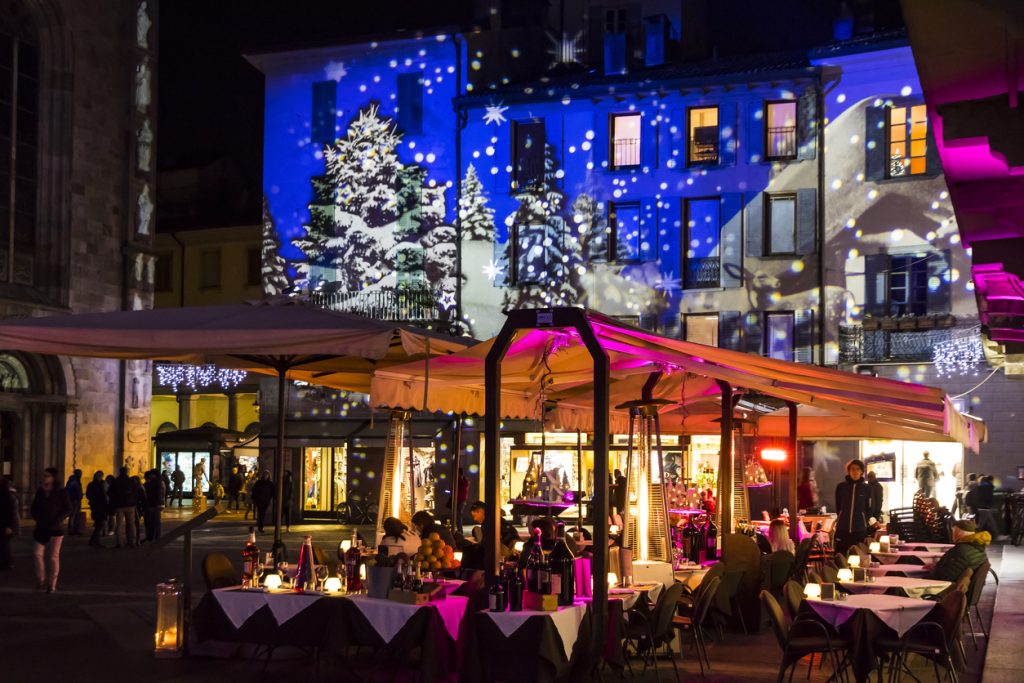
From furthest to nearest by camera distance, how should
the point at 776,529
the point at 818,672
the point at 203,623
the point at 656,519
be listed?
the point at 776,529
the point at 656,519
the point at 818,672
the point at 203,623

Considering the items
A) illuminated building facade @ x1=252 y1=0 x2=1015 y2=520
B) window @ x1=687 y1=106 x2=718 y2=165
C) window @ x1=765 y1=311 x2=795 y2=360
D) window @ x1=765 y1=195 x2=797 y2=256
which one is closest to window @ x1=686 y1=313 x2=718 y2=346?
illuminated building facade @ x1=252 y1=0 x2=1015 y2=520

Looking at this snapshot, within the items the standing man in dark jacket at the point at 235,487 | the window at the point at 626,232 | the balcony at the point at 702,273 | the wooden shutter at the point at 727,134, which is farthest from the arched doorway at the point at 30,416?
the wooden shutter at the point at 727,134

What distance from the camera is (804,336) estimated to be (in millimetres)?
31656

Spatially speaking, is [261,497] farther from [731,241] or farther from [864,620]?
[864,620]

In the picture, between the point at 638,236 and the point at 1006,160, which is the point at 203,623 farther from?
the point at 638,236

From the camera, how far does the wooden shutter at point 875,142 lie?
102 ft

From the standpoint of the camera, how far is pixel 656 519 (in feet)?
41.8

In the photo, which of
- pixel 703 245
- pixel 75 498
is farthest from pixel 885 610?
pixel 703 245

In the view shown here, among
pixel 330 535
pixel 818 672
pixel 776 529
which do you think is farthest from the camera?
pixel 330 535

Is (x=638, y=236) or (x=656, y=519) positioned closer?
(x=656, y=519)

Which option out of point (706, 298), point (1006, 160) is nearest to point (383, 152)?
point (706, 298)

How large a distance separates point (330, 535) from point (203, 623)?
1997cm

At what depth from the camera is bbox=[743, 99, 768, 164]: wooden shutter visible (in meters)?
32.5

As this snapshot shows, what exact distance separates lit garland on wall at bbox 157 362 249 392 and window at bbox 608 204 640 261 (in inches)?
698
